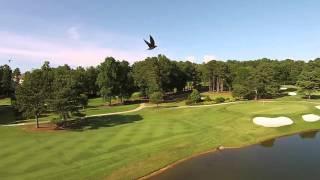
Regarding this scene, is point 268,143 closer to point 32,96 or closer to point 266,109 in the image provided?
point 266,109

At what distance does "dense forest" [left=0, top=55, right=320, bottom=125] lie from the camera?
55000mm

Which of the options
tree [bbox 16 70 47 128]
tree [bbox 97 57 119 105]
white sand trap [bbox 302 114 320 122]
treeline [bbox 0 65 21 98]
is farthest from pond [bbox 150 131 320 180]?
treeline [bbox 0 65 21 98]

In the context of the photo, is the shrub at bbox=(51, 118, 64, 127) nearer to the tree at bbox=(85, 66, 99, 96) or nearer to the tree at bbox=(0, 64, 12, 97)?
the tree at bbox=(85, 66, 99, 96)

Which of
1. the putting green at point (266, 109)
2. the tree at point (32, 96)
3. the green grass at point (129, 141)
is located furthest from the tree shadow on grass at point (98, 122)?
the putting green at point (266, 109)

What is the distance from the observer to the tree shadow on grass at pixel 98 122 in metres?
54.4

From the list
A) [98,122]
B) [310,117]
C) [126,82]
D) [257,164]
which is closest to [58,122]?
[98,122]

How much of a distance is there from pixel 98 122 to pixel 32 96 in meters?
11.6

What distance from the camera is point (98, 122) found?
59281 millimetres

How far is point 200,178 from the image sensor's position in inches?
1217

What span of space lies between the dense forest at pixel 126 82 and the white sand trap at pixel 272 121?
28.6 meters

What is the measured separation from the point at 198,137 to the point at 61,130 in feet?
67.5

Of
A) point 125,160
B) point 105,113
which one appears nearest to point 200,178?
point 125,160

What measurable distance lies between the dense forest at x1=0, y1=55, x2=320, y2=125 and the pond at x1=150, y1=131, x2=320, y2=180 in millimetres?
26234

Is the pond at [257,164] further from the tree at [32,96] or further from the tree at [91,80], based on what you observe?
the tree at [91,80]
